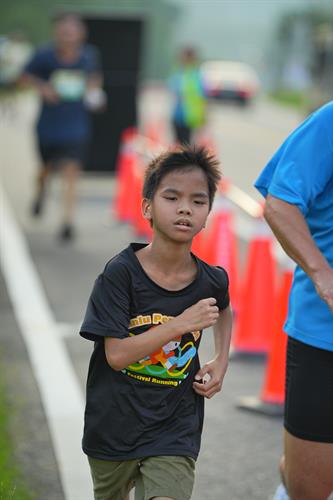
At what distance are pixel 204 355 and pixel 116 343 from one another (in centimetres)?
427

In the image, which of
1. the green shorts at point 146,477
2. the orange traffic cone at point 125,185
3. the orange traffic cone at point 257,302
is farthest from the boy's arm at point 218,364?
the orange traffic cone at point 125,185

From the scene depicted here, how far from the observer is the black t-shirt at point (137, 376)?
4109mm

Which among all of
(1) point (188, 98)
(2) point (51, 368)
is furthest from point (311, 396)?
(1) point (188, 98)

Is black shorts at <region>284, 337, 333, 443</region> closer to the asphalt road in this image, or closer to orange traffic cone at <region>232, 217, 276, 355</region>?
the asphalt road

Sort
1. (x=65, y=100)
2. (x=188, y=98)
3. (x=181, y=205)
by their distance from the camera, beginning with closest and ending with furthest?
(x=181, y=205), (x=65, y=100), (x=188, y=98)

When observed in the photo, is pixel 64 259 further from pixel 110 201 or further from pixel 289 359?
pixel 289 359

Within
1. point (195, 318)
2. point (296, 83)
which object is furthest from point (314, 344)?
point (296, 83)

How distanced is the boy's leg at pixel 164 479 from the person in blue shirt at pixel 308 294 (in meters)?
0.44

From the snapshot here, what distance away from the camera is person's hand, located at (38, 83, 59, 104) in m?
12.8

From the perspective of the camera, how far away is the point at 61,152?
1309cm

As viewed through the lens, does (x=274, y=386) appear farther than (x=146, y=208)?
Yes

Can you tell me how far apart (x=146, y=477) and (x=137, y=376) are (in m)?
0.30

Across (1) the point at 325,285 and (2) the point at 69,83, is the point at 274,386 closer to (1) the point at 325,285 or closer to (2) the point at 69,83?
(1) the point at 325,285

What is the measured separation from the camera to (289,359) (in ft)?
14.8
